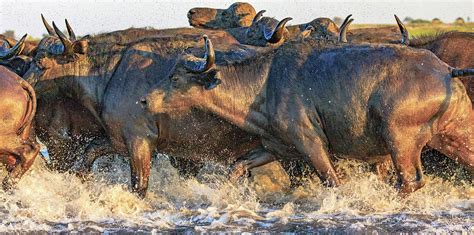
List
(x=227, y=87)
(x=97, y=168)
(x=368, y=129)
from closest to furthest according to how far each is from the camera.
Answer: (x=368, y=129)
(x=227, y=87)
(x=97, y=168)

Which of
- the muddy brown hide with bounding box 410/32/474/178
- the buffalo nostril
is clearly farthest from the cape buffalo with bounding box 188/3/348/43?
the buffalo nostril

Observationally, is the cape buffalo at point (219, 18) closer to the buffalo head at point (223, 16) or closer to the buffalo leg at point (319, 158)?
the buffalo head at point (223, 16)

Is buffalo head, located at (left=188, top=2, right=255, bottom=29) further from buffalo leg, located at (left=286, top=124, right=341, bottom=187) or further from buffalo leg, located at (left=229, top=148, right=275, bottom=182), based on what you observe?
buffalo leg, located at (left=286, top=124, right=341, bottom=187)

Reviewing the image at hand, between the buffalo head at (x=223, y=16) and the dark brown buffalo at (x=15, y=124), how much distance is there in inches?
276

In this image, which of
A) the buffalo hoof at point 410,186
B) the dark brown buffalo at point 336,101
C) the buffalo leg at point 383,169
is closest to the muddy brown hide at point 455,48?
the dark brown buffalo at point 336,101

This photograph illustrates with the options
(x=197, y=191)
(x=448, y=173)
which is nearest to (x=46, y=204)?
(x=197, y=191)

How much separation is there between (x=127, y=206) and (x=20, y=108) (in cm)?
216

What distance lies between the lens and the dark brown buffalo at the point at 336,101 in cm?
1266

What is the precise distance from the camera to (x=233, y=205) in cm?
1358

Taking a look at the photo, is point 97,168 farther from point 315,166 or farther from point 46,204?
point 315,166

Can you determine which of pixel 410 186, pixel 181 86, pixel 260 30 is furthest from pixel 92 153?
pixel 410 186

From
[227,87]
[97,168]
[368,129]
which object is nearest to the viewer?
[368,129]

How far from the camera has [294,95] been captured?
1320cm

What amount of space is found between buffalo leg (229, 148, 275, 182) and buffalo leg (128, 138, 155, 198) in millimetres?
1151
